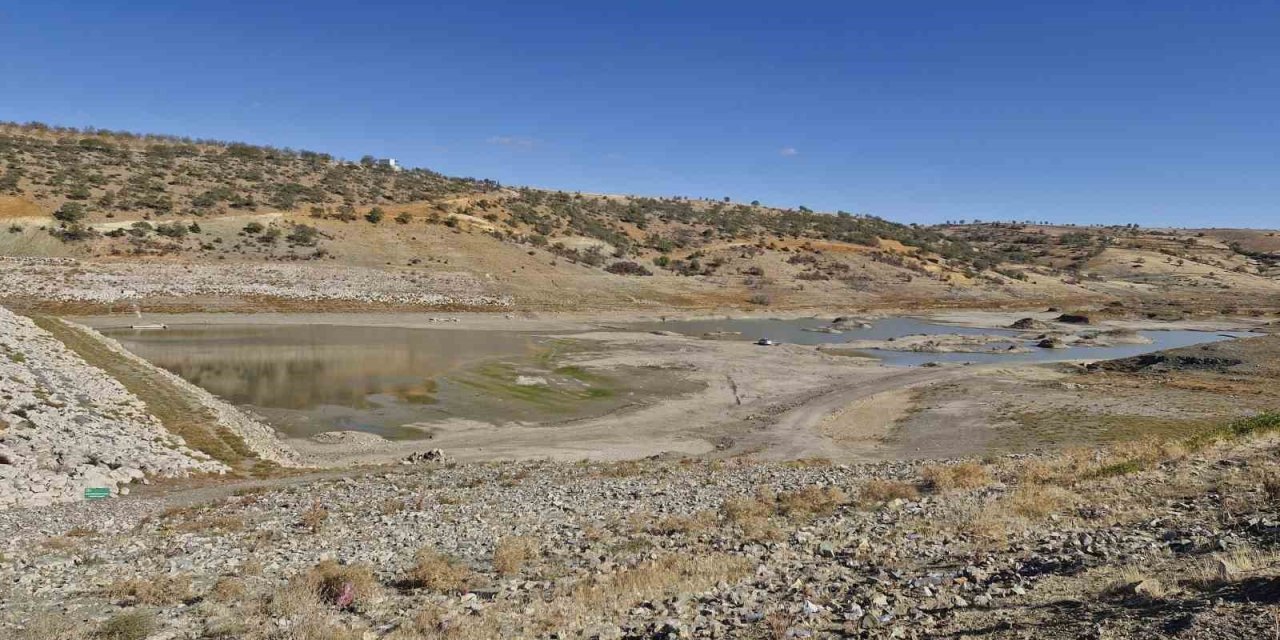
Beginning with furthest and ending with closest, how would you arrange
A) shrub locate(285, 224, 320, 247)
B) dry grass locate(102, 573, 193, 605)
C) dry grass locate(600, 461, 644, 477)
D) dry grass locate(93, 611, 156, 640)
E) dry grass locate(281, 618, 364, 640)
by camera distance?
1. shrub locate(285, 224, 320, 247)
2. dry grass locate(600, 461, 644, 477)
3. dry grass locate(102, 573, 193, 605)
4. dry grass locate(93, 611, 156, 640)
5. dry grass locate(281, 618, 364, 640)

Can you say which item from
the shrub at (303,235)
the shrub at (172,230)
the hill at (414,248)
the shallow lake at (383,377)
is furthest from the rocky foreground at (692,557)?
the shrub at (303,235)

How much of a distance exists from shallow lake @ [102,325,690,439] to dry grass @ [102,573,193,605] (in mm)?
17471

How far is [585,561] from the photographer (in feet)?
42.8

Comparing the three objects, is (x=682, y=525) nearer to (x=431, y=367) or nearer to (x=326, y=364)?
(x=431, y=367)

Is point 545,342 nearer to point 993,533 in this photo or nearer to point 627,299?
point 627,299

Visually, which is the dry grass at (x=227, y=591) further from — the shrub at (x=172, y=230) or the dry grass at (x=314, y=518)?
the shrub at (x=172, y=230)

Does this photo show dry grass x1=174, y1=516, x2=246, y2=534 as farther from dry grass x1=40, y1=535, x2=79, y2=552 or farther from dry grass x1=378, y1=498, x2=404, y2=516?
dry grass x1=378, y1=498, x2=404, y2=516

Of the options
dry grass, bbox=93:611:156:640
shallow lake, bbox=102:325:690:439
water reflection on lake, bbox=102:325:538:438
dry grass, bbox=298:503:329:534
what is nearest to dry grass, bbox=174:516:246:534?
dry grass, bbox=298:503:329:534

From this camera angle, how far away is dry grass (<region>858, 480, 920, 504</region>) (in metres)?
16.8

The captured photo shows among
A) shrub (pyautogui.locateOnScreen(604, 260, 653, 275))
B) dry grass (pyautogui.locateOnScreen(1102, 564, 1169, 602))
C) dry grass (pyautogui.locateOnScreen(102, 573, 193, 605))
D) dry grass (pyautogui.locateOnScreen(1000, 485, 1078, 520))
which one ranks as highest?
shrub (pyautogui.locateOnScreen(604, 260, 653, 275))

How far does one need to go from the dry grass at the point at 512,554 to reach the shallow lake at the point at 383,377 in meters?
16.5

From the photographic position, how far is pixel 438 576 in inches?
463

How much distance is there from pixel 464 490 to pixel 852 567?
459 inches

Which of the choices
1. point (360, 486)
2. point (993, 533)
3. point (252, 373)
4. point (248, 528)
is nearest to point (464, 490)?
point (360, 486)
